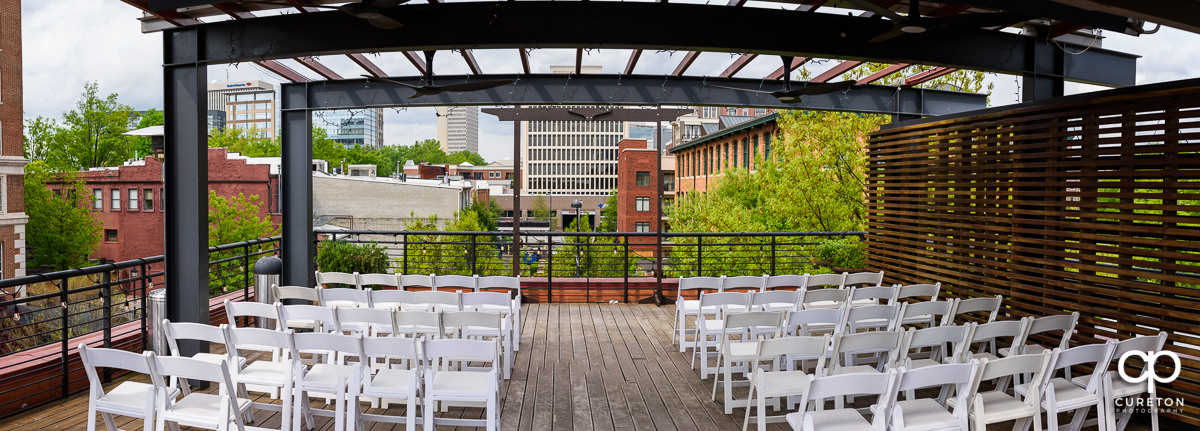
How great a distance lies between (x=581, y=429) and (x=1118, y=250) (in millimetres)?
3737

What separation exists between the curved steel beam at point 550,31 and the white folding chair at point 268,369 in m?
2.40

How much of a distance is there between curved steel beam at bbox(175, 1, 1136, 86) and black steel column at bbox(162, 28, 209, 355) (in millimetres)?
221

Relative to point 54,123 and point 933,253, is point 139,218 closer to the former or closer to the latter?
point 54,123

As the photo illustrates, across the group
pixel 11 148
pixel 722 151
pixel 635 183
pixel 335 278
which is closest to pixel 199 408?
pixel 335 278

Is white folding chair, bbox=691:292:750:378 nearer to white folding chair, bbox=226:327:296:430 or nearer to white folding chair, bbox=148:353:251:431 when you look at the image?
white folding chair, bbox=226:327:296:430

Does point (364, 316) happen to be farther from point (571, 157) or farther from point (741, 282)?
point (571, 157)

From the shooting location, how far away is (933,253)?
6422 millimetres

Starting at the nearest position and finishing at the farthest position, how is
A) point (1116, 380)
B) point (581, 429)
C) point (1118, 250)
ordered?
point (1116, 380)
point (581, 429)
point (1118, 250)

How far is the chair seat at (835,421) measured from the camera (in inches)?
121

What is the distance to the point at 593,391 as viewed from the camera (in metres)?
4.95

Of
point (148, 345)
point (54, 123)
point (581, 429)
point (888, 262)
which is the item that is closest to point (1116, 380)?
point (581, 429)

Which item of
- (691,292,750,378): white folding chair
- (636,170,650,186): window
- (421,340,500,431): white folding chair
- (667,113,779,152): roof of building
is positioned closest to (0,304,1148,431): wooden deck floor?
(691,292,750,378): white folding chair

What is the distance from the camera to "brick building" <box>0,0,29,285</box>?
2908 centimetres

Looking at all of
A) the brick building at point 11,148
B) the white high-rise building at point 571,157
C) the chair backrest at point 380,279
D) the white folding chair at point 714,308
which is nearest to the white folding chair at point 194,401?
the chair backrest at point 380,279
